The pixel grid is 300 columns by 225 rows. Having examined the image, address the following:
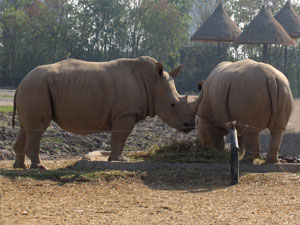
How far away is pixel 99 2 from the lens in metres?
38.2

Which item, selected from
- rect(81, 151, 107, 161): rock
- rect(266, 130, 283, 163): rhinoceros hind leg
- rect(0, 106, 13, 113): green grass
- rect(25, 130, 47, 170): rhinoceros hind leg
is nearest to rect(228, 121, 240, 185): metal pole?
rect(266, 130, 283, 163): rhinoceros hind leg

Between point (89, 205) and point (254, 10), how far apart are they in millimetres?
38659

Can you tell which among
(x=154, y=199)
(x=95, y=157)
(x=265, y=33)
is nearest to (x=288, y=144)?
(x=95, y=157)

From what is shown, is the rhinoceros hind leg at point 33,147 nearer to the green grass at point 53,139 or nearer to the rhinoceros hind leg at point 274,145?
the rhinoceros hind leg at point 274,145

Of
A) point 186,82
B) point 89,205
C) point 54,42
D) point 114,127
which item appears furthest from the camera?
point 54,42

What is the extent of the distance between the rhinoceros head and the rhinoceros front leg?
0.58 m

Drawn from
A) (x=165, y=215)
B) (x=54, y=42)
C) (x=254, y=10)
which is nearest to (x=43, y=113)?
(x=165, y=215)

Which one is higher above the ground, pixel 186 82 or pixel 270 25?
pixel 270 25

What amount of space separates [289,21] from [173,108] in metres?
20.9

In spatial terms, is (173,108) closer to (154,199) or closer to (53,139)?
(154,199)

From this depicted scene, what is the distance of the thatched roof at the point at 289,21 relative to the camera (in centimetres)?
2883

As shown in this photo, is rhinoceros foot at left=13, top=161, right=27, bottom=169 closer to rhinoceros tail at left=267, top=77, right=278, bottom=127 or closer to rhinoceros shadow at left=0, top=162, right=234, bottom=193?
rhinoceros shadow at left=0, top=162, right=234, bottom=193

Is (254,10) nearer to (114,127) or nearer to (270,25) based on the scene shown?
(270,25)

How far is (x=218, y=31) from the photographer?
99.0ft
